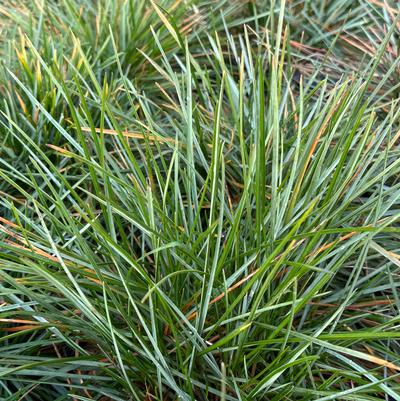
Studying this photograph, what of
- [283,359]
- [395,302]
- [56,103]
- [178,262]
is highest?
[56,103]

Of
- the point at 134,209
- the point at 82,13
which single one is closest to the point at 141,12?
the point at 82,13

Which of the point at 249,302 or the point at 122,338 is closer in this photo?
the point at 122,338

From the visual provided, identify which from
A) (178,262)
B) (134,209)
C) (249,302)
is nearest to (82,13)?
(134,209)

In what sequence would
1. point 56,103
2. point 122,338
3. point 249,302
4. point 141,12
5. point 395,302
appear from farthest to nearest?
point 141,12
point 56,103
point 395,302
point 249,302
point 122,338

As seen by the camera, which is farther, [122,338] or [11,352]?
[11,352]

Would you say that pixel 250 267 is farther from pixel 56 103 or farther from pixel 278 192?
pixel 56 103

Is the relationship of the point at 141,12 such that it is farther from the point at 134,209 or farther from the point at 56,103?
the point at 134,209

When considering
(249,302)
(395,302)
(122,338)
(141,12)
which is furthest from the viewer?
(141,12)

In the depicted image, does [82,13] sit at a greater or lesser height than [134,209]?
greater

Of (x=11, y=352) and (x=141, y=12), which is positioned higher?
(x=141, y=12)
